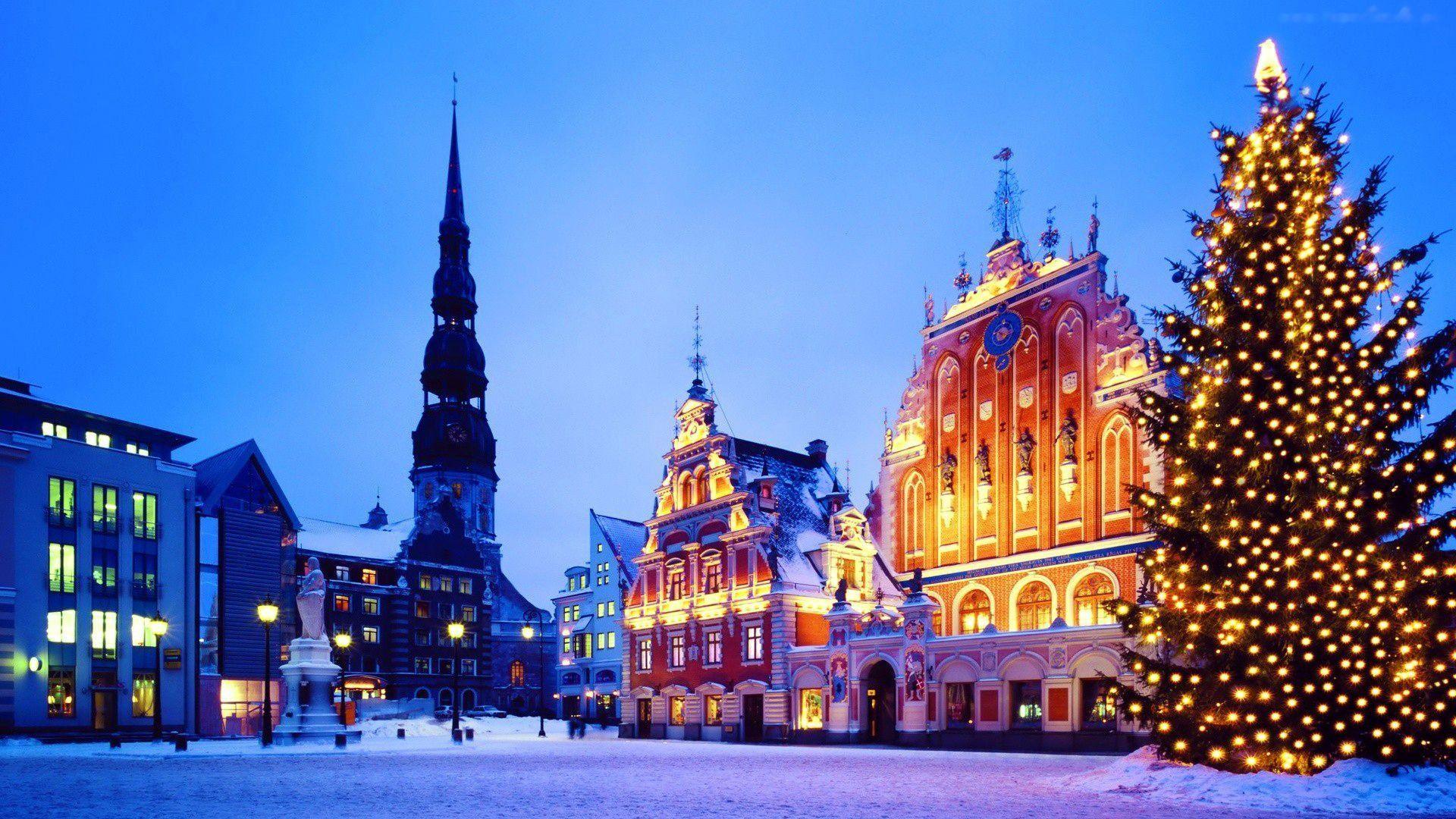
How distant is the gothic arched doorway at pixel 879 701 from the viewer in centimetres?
4256

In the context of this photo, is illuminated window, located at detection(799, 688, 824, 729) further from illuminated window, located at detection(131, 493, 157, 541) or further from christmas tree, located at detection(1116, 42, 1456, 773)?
illuminated window, located at detection(131, 493, 157, 541)

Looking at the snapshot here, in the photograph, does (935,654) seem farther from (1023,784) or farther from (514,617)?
(514,617)

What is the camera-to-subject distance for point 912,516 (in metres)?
46.1

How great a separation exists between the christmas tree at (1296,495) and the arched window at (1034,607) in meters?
19.8

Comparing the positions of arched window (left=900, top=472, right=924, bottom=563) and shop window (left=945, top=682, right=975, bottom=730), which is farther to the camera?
arched window (left=900, top=472, right=924, bottom=563)

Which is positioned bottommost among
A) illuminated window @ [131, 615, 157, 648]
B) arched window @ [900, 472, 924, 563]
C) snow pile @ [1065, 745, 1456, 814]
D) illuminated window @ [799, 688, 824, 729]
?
illuminated window @ [799, 688, 824, 729]

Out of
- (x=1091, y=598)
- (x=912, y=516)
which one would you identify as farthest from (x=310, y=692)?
(x=1091, y=598)

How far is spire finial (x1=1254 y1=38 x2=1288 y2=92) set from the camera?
20547 millimetres

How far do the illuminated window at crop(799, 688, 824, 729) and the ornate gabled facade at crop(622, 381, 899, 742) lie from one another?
0.41 metres

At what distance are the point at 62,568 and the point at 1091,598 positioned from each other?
1533 inches

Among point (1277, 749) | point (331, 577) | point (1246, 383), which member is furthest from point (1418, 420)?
point (331, 577)

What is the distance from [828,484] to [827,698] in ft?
47.4

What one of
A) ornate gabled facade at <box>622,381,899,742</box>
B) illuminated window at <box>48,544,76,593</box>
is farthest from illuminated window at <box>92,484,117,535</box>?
ornate gabled facade at <box>622,381,899,742</box>

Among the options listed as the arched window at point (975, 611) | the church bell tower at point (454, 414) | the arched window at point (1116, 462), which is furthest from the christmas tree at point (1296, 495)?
the church bell tower at point (454, 414)
